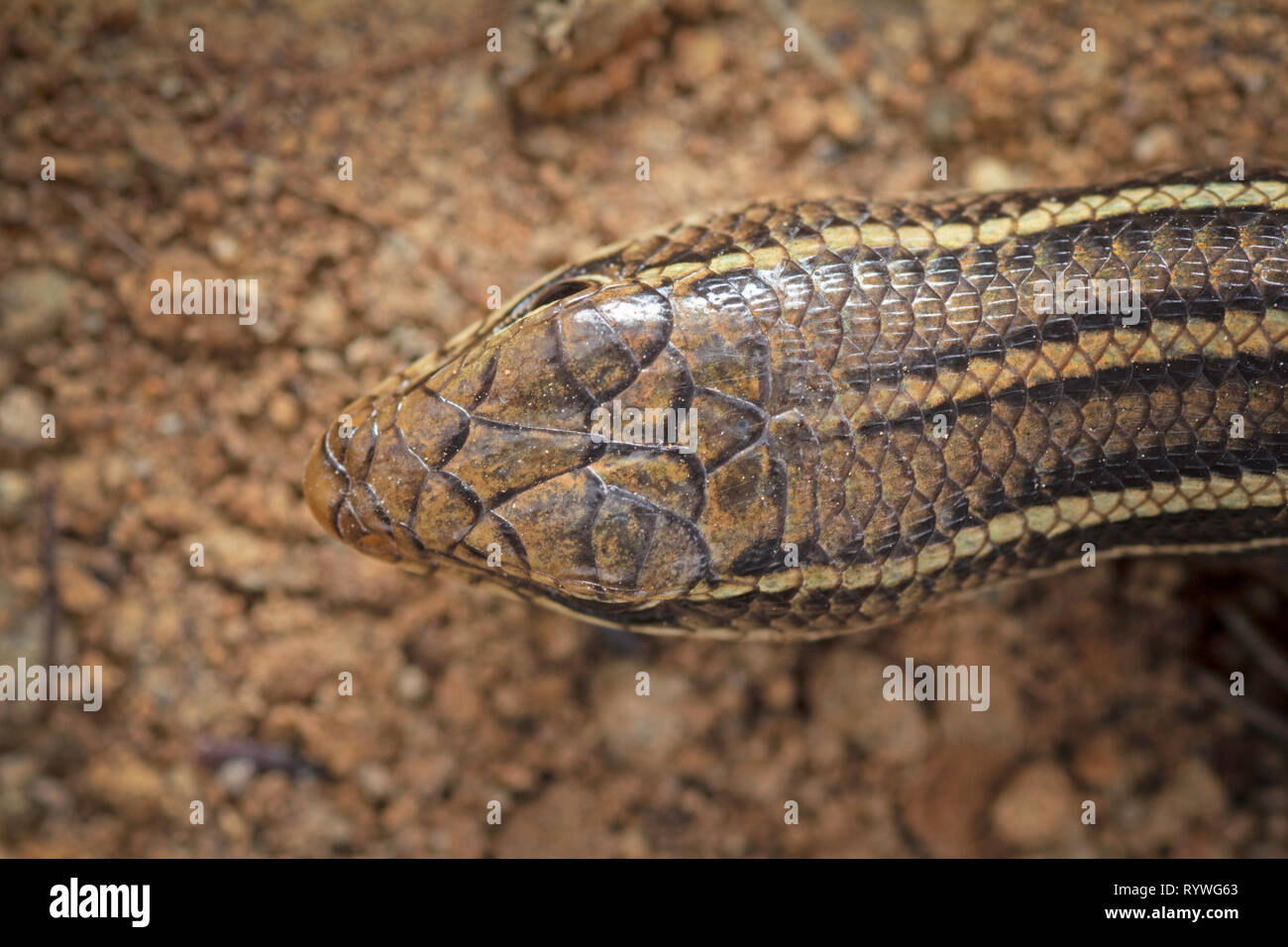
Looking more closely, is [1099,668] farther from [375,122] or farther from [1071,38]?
[375,122]

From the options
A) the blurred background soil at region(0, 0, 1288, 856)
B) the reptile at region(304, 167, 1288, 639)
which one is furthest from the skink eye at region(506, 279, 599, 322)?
the blurred background soil at region(0, 0, 1288, 856)

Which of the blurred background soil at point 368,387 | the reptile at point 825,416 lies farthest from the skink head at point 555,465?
the blurred background soil at point 368,387

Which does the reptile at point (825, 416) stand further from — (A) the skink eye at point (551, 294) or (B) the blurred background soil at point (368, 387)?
(B) the blurred background soil at point (368, 387)

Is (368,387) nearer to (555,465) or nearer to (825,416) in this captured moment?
(555,465)

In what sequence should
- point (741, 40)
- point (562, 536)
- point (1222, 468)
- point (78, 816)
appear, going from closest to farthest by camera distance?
point (562, 536) → point (1222, 468) → point (78, 816) → point (741, 40)

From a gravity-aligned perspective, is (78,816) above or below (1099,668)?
below

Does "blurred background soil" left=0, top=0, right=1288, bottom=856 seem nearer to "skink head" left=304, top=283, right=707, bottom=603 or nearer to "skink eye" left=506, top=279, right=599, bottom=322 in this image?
"skink eye" left=506, top=279, right=599, bottom=322

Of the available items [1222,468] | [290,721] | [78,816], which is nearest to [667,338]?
[1222,468]
